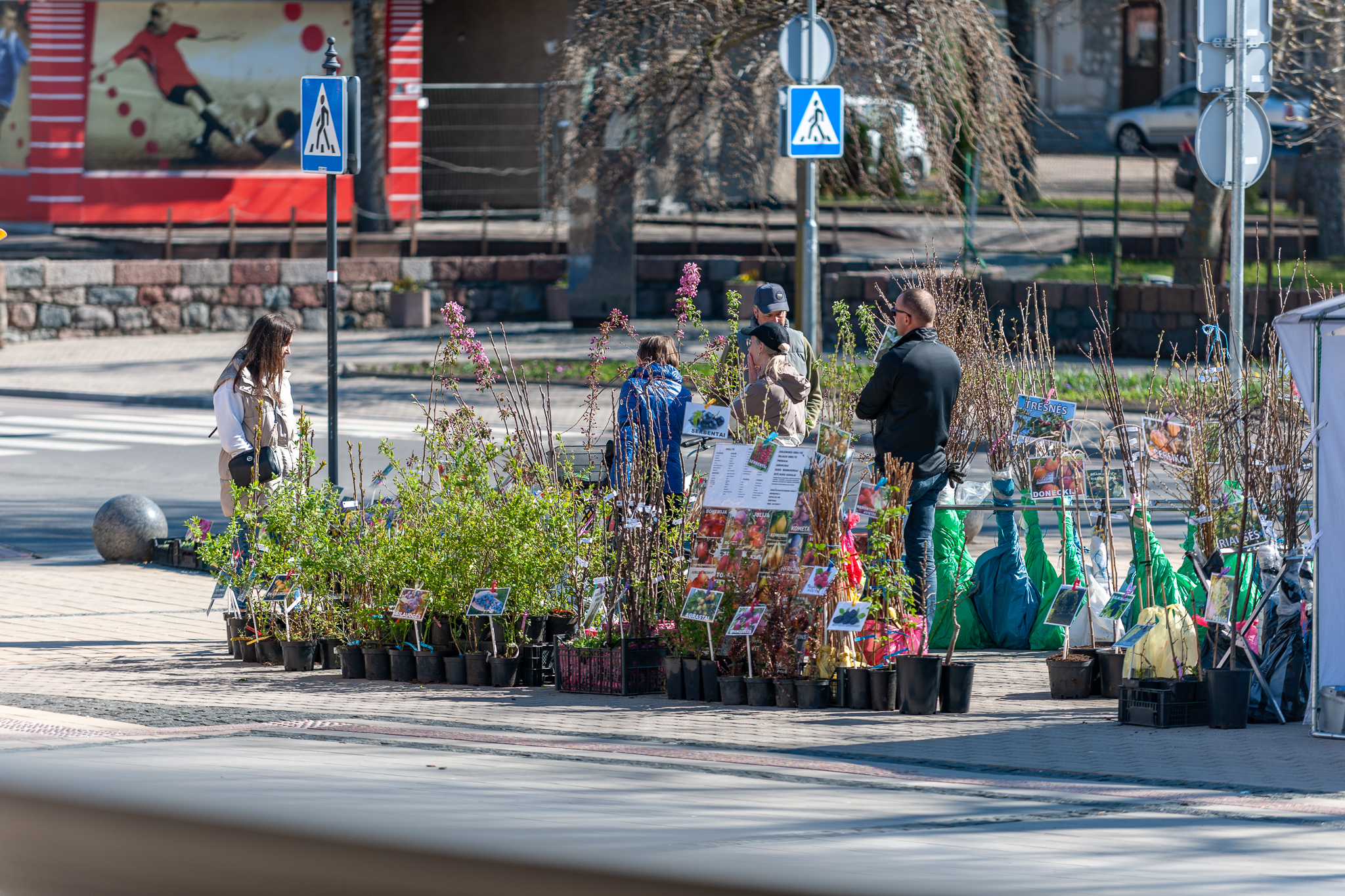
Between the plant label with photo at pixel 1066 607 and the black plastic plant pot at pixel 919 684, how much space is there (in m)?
0.86

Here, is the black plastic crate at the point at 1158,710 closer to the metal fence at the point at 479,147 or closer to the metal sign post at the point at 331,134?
the metal sign post at the point at 331,134

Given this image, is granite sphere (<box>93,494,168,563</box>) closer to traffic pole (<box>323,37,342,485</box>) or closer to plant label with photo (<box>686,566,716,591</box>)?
traffic pole (<box>323,37,342,485</box>)

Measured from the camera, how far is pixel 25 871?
2.36m

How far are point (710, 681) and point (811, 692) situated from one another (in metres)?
0.48

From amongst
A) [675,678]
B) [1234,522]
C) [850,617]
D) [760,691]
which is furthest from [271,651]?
[1234,522]

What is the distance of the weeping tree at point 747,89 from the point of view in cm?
1980

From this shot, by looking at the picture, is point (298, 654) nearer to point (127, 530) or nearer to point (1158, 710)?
point (127, 530)

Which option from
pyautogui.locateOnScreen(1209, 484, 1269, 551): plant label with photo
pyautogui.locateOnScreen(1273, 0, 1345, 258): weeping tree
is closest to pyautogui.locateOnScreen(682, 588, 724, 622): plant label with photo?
pyautogui.locateOnScreen(1209, 484, 1269, 551): plant label with photo

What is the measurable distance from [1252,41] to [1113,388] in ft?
10.9

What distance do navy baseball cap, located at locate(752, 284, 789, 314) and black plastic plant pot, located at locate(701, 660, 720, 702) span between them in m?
2.62

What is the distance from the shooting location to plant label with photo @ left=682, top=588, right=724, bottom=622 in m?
7.74

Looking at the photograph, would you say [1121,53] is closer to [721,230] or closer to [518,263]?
[721,230]

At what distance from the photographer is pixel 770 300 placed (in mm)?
9977

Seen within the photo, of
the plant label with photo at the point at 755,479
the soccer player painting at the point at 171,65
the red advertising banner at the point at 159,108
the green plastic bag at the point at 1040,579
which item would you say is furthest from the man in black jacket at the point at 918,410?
the soccer player painting at the point at 171,65
